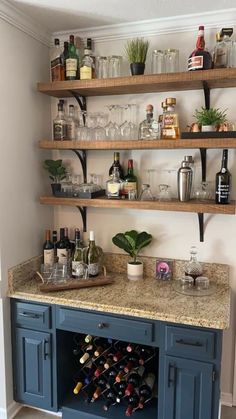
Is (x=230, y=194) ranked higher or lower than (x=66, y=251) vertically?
higher

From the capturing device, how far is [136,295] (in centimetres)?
204

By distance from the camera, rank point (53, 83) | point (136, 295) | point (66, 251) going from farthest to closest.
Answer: point (66, 251) → point (53, 83) → point (136, 295)

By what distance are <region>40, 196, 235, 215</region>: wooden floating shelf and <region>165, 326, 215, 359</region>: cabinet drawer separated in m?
0.66

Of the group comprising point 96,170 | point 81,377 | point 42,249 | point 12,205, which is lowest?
point 81,377

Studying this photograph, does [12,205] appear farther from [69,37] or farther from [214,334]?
[214,334]

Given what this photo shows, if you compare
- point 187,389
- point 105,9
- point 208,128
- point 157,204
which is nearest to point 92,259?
point 157,204

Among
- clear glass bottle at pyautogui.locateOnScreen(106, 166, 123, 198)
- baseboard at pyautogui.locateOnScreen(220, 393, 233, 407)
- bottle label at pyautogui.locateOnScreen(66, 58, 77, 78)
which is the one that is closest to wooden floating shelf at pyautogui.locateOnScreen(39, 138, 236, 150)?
clear glass bottle at pyautogui.locateOnScreen(106, 166, 123, 198)

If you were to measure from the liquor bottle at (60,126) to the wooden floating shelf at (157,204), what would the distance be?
409 millimetres

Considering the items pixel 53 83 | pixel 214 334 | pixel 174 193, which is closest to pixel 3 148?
pixel 53 83

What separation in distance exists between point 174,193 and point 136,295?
71 centimetres

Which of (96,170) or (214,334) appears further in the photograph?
(96,170)

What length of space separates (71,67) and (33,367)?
1.88m

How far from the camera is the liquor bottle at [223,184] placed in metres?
1.99

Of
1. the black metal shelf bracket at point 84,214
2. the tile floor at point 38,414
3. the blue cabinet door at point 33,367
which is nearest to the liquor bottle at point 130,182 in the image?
the black metal shelf bracket at point 84,214
